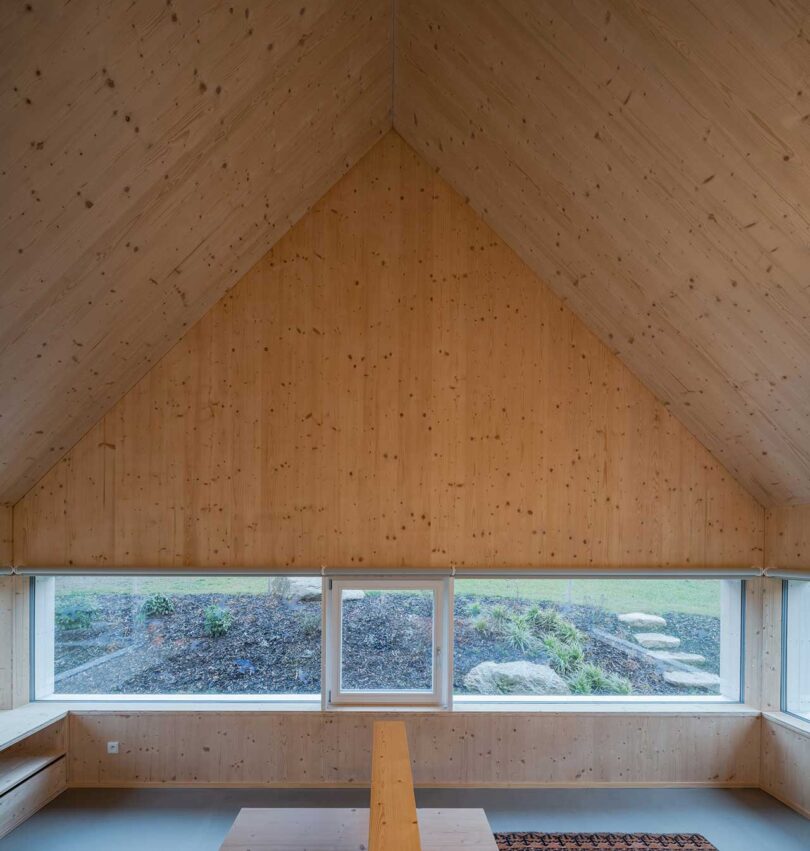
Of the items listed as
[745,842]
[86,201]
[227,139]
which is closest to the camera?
[86,201]

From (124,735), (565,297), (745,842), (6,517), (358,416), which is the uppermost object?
(565,297)

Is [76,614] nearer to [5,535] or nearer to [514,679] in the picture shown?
[5,535]

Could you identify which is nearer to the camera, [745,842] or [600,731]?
[745,842]

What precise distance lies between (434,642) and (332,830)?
1.63m

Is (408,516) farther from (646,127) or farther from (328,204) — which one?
(646,127)

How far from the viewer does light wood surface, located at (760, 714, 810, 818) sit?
4.65 meters

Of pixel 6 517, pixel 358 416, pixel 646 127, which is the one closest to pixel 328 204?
pixel 358 416

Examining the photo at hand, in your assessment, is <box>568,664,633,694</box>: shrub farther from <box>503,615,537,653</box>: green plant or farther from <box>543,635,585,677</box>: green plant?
<box>503,615,537,653</box>: green plant

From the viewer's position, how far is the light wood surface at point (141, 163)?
2557mm

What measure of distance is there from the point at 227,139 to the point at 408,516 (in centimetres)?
268

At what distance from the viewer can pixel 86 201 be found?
308 centimetres

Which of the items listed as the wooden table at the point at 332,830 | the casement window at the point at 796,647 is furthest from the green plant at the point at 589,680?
the wooden table at the point at 332,830

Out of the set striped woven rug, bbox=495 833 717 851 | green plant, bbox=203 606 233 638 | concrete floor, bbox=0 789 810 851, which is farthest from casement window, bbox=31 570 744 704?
striped woven rug, bbox=495 833 717 851

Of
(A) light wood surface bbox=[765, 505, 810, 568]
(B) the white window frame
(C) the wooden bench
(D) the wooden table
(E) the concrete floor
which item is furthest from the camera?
(B) the white window frame
